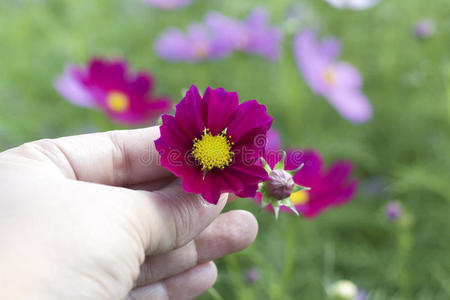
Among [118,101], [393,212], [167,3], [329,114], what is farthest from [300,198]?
[167,3]

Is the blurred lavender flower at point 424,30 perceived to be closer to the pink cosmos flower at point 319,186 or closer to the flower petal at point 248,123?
the pink cosmos flower at point 319,186

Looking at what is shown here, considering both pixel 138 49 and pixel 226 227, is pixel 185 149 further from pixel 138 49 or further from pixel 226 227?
pixel 138 49

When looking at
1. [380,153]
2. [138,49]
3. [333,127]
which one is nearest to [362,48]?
[333,127]

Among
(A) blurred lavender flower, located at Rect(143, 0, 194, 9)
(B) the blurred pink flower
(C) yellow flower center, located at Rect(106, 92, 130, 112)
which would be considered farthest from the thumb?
(A) blurred lavender flower, located at Rect(143, 0, 194, 9)

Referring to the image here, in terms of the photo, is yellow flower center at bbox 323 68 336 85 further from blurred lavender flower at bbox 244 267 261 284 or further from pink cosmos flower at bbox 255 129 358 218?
blurred lavender flower at bbox 244 267 261 284

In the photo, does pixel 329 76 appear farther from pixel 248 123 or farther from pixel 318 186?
pixel 248 123

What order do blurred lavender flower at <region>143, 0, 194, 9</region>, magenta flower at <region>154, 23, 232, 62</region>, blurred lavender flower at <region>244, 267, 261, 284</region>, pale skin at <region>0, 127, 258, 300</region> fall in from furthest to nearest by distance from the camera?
blurred lavender flower at <region>143, 0, 194, 9</region>
magenta flower at <region>154, 23, 232, 62</region>
blurred lavender flower at <region>244, 267, 261, 284</region>
pale skin at <region>0, 127, 258, 300</region>
